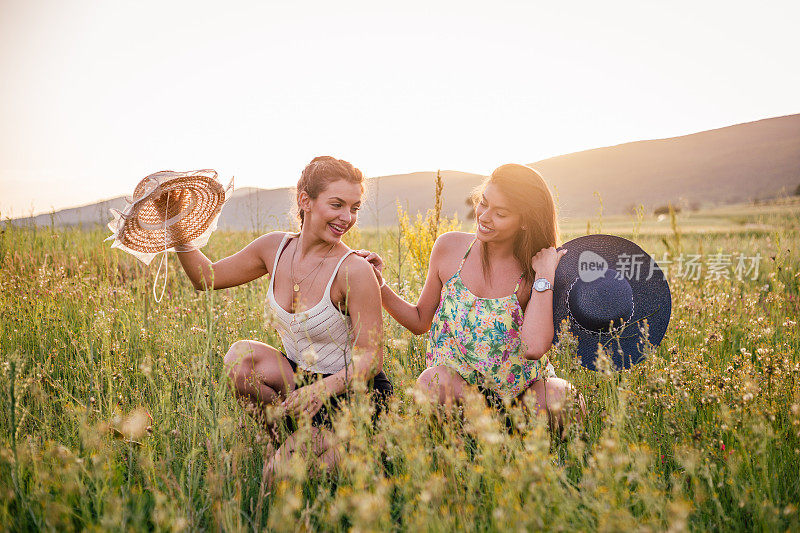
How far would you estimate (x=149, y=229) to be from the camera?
2.87 meters

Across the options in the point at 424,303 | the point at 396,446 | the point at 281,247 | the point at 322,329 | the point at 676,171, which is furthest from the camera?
the point at 676,171

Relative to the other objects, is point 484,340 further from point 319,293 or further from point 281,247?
point 281,247

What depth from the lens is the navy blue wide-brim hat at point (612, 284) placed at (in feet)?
9.81

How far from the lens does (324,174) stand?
277cm

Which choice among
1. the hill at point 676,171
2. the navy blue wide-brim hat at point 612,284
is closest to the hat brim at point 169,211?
the navy blue wide-brim hat at point 612,284

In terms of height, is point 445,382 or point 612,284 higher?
point 612,284

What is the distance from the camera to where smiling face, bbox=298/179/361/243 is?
2750 millimetres

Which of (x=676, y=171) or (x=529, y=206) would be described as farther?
(x=676, y=171)

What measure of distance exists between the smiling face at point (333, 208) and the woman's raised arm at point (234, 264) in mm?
418

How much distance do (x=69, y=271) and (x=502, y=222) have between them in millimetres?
5804

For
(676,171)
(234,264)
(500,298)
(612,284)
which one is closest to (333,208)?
(234,264)

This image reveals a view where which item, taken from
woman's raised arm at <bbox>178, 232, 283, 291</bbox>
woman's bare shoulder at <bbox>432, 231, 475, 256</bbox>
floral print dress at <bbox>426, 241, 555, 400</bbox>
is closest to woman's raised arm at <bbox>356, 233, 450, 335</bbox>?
woman's bare shoulder at <bbox>432, 231, 475, 256</bbox>

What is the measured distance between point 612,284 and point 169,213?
2636 mm

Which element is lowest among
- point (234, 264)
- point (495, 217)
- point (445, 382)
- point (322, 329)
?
point (445, 382)
